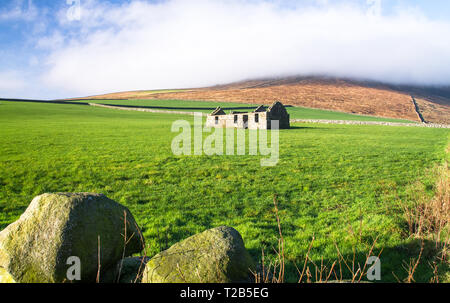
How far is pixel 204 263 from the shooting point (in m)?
3.89

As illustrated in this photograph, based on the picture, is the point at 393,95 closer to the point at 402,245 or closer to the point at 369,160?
the point at 369,160

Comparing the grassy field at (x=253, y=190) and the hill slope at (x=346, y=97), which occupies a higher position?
the hill slope at (x=346, y=97)

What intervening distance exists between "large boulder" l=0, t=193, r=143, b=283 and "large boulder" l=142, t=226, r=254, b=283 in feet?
2.76

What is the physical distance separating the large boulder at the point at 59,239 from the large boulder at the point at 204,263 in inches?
33.1

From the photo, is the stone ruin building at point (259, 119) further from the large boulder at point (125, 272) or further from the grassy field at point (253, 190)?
the large boulder at point (125, 272)

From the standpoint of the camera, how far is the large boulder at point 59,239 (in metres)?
3.89

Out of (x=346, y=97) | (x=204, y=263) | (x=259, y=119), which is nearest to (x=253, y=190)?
(x=204, y=263)

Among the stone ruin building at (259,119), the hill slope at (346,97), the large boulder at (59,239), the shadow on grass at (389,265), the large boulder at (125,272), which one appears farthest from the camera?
the hill slope at (346,97)

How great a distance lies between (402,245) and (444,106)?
359 ft

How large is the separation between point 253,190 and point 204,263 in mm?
7437

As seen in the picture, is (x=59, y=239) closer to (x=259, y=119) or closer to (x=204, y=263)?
(x=204, y=263)

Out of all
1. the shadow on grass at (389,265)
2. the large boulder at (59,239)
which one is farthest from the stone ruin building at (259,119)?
the large boulder at (59,239)

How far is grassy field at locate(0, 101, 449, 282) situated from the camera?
22.8ft
